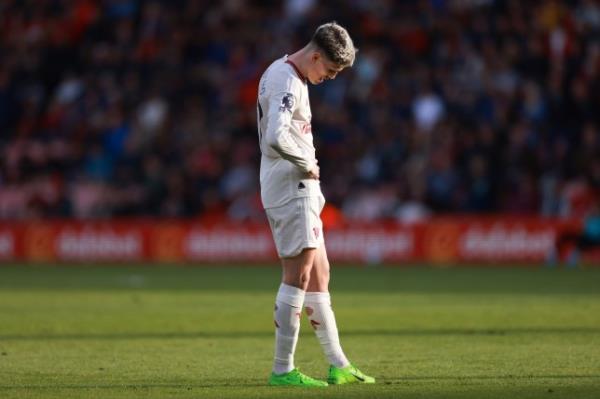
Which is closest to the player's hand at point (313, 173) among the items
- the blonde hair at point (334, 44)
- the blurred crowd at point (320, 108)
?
the blonde hair at point (334, 44)

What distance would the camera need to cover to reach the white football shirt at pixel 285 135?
791 cm

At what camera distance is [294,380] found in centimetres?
803

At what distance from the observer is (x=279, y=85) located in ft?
26.2

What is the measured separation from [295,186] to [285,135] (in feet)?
1.36

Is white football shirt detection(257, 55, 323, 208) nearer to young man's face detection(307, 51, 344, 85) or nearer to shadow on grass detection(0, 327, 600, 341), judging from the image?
young man's face detection(307, 51, 344, 85)

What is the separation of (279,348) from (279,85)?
1.73 meters

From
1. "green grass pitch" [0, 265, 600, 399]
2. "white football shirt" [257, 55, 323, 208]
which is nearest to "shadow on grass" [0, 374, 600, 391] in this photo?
"green grass pitch" [0, 265, 600, 399]

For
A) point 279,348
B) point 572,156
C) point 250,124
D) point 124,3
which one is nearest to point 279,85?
point 279,348

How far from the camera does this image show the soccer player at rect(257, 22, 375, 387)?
315 inches

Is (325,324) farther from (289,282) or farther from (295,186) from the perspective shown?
(295,186)

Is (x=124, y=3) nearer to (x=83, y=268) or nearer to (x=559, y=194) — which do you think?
(x=83, y=268)

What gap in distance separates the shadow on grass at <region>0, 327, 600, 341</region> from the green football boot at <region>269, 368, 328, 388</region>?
3449 millimetres

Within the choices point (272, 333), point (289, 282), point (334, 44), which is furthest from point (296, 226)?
point (272, 333)

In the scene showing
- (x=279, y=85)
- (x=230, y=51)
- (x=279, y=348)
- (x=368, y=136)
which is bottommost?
(x=279, y=348)
